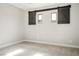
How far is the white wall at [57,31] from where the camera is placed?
11.6 feet

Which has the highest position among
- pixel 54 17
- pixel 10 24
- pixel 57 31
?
pixel 54 17

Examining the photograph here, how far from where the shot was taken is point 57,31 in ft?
13.0

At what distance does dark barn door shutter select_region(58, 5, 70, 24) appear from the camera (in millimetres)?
3624

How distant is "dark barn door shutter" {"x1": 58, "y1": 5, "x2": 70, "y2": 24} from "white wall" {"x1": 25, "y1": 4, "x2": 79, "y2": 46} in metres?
0.17

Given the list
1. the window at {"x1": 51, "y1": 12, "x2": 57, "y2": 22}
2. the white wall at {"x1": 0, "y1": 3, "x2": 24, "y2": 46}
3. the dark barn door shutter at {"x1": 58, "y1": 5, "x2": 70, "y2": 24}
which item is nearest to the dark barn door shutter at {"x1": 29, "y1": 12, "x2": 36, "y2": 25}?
the white wall at {"x1": 0, "y1": 3, "x2": 24, "y2": 46}

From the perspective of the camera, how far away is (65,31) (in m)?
3.75

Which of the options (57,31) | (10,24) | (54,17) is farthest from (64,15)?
(10,24)

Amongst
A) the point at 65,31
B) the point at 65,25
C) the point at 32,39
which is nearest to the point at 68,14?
the point at 65,25

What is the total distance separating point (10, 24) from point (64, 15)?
10.0 feet

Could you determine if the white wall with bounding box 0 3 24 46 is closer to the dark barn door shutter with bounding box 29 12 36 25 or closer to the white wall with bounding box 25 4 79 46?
the white wall with bounding box 25 4 79 46

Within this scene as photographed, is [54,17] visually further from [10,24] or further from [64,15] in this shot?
[10,24]

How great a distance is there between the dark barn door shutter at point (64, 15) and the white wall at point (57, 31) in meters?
0.17

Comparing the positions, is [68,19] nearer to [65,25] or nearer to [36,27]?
[65,25]

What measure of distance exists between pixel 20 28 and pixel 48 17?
2052mm
